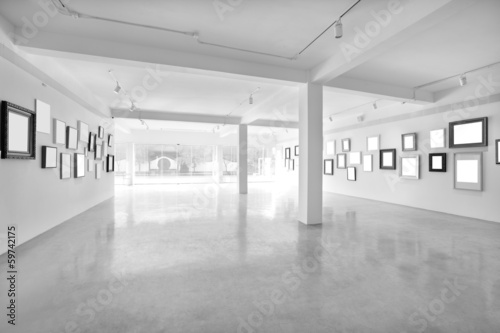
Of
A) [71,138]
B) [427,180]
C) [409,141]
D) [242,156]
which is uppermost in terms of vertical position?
[409,141]

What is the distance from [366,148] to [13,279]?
10.3 metres

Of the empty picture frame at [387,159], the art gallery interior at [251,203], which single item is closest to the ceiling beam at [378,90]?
the art gallery interior at [251,203]

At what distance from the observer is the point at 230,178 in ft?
59.7

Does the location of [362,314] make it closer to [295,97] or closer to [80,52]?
[80,52]

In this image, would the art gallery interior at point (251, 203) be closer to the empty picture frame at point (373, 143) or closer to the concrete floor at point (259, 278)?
the concrete floor at point (259, 278)

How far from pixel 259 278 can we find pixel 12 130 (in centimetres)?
437

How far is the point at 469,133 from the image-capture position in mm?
6492

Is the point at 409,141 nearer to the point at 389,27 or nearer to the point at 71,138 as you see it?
the point at 389,27

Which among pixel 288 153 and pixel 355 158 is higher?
pixel 288 153

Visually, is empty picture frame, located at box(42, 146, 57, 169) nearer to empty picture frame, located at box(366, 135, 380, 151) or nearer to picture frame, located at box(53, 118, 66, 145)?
picture frame, located at box(53, 118, 66, 145)

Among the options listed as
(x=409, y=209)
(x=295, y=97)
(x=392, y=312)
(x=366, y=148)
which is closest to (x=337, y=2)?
(x=392, y=312)

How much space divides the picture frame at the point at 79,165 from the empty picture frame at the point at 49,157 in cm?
116

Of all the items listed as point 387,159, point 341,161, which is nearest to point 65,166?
point 387,159

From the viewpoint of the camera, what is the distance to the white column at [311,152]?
564cm
